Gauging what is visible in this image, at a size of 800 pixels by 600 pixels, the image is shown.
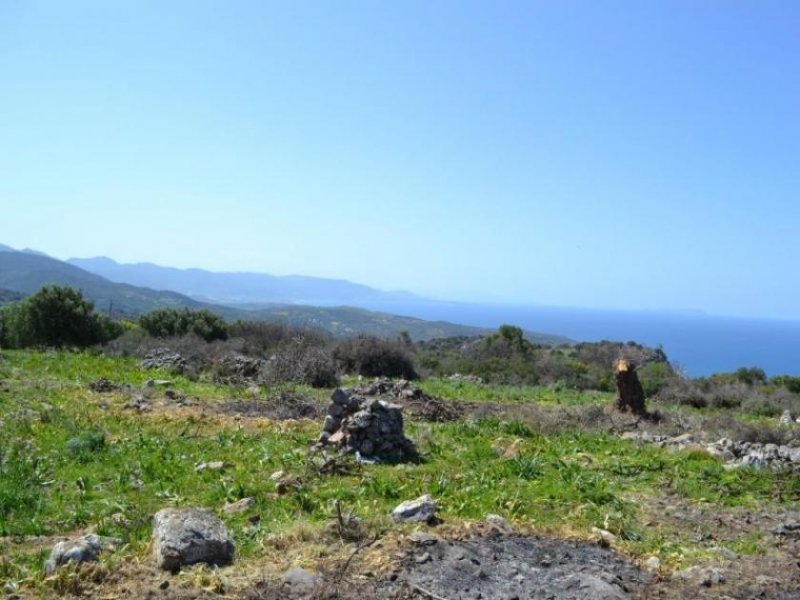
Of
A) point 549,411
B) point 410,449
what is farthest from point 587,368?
point 410,449

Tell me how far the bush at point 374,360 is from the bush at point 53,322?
1078 centimetres

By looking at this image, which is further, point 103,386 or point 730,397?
point 730,397

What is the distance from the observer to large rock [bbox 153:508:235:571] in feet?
15.7

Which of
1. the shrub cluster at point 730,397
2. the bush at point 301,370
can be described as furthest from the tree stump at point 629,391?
the bush at point 301,370

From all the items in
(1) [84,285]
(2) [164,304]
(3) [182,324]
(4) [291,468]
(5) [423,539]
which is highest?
(5) [423,539]

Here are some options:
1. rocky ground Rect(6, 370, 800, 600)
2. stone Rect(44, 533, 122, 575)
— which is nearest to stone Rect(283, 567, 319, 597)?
rocky ground Rect(6, 370, 800, 600)

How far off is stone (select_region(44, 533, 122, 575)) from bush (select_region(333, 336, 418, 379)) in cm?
1802

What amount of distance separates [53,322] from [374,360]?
13.2 metres

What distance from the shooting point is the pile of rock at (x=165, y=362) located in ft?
58.3

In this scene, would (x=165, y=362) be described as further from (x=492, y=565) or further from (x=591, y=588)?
(x=591, y=588)

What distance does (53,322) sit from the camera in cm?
2616

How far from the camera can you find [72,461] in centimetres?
792

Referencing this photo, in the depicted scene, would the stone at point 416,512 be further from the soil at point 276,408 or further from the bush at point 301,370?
the bush at point 301,370

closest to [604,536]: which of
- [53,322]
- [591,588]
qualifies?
[591,588]
